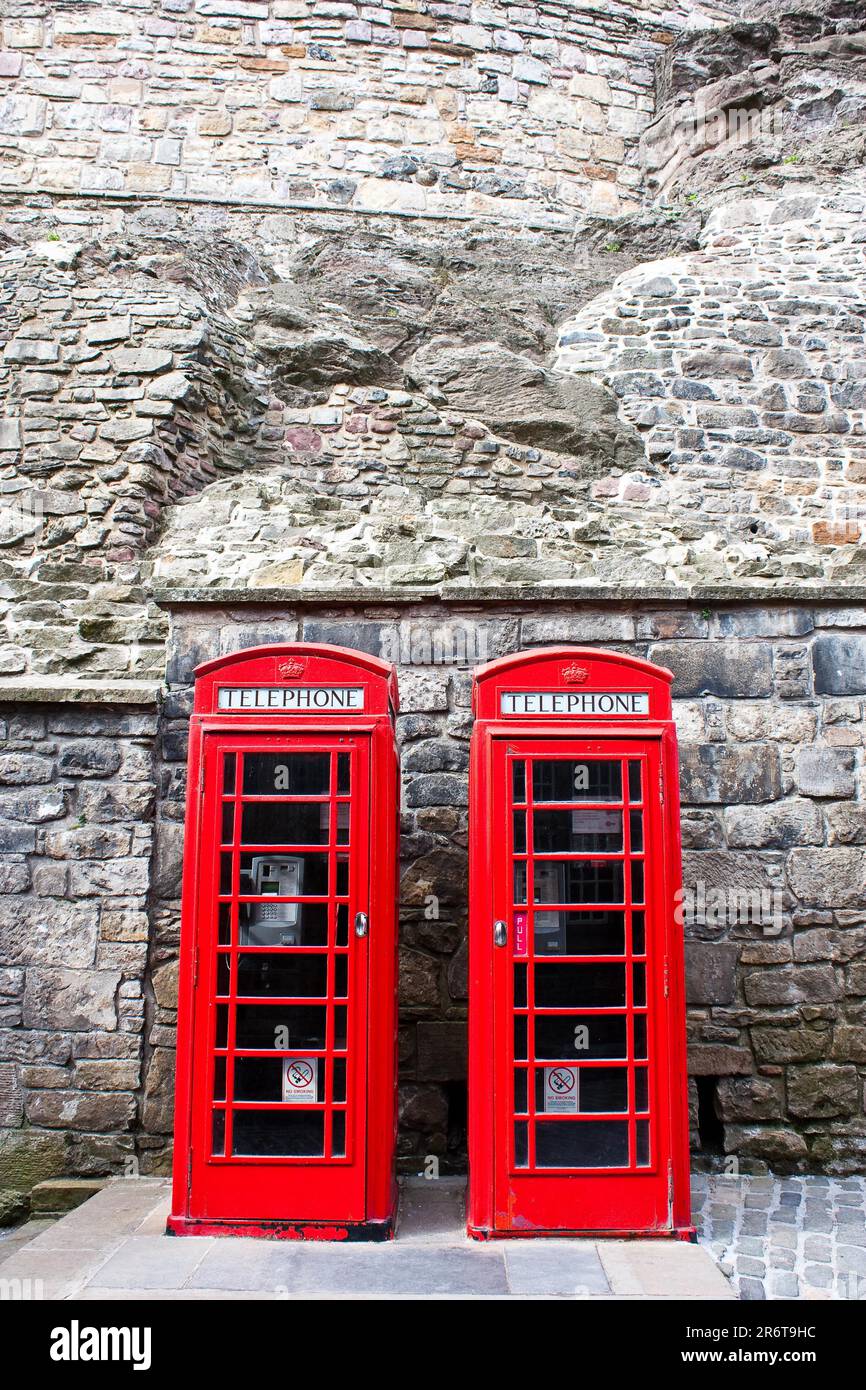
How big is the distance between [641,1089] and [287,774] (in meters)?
1.88

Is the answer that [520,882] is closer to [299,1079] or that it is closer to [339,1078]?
[339,1078]

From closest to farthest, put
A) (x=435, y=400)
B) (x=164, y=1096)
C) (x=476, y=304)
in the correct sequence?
(x=164, y=1096), (x=435, y=400), (x=476, y=304)

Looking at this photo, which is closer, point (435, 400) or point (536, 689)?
point (536, 689)

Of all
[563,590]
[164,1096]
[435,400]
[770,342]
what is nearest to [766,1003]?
[563,590]

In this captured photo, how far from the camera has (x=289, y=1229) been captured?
12.0ft

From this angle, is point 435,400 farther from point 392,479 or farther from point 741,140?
point 741,140

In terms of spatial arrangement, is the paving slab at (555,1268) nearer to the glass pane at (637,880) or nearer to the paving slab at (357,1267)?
the paving slab at (357,1267)

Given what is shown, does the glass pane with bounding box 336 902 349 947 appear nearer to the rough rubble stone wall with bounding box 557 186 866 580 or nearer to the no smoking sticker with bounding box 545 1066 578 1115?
the no smoking sticker with bounding box 545 1066 578 1115

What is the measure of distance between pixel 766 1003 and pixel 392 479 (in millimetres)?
4835

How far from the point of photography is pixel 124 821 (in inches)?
193

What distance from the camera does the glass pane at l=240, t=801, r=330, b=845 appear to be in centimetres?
382

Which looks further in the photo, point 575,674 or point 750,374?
point 750,374

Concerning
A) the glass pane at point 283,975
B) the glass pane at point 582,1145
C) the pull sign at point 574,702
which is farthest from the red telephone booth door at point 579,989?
the glass pane at point 283,975

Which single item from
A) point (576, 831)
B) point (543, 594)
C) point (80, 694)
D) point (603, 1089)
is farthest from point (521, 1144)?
point (80, 694)
